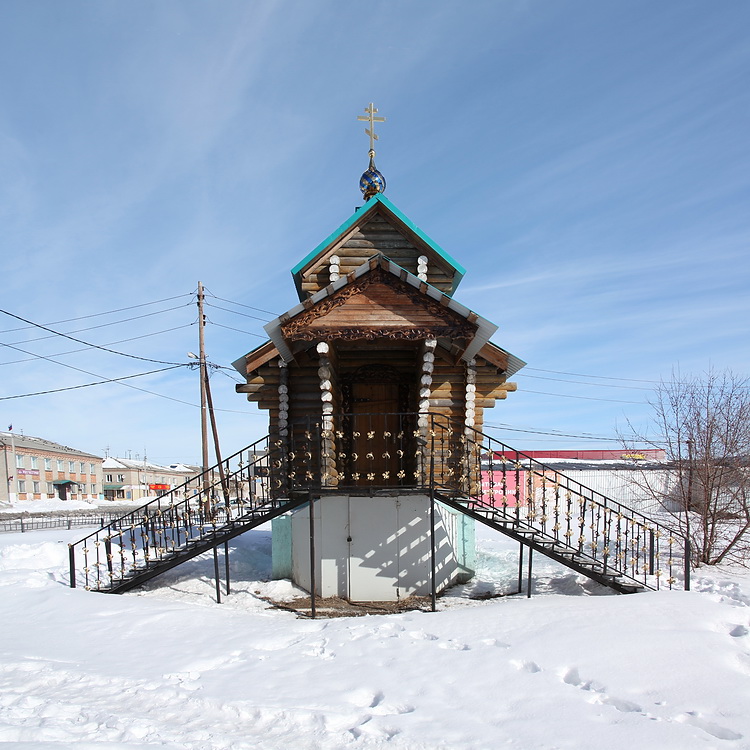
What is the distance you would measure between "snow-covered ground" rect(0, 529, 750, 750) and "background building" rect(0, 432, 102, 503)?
53.9 m

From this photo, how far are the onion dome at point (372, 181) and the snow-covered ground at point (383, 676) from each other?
10.5 meters

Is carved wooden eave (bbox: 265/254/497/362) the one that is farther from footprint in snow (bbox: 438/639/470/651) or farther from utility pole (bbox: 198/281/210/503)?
utility pole (bbox: 198/281/210/503)

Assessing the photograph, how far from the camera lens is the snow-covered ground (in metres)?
4.62

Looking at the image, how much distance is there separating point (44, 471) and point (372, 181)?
203 feet

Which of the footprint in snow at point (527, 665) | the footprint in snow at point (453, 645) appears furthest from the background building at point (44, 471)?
the footprint in snow at point (527, 665)

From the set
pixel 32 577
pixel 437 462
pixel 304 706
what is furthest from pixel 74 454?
pixel 304 706

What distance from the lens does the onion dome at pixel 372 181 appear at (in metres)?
14.9

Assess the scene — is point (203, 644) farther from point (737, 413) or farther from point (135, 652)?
point (737, 413)

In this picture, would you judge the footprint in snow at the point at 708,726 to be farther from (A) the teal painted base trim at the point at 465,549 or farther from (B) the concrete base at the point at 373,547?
(A) the teal painted base trim at the point at 465,549

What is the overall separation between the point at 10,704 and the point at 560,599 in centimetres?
701

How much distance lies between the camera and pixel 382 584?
447 inches

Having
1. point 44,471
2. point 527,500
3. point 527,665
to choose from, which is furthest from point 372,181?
point 44,471

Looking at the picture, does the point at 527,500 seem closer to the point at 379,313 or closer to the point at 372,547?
the point at 372,547

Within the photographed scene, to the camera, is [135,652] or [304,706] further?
[135,652]
